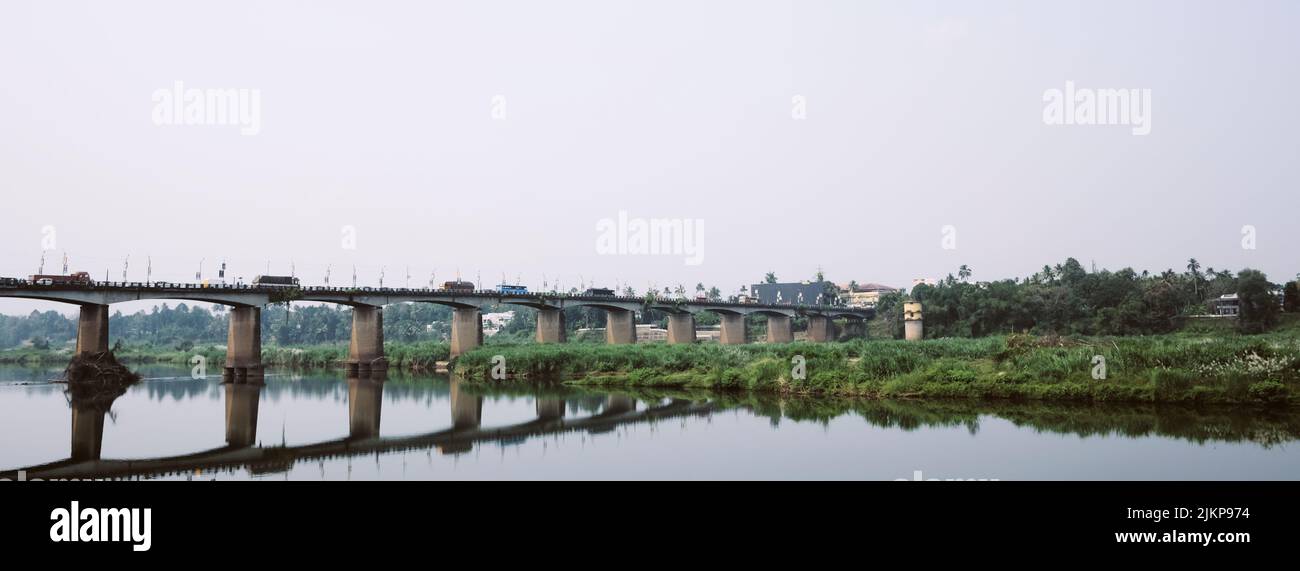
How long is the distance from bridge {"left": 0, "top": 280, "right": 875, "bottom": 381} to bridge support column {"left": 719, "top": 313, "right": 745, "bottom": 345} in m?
0.12

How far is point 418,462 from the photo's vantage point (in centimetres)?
2394

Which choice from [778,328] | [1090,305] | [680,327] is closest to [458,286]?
[680,327]

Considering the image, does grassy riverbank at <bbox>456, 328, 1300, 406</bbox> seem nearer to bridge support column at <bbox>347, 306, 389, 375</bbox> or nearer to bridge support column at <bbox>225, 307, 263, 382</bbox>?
bridge support column at <bbox>347, 306, 389, 375</bbox>

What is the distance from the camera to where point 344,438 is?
3095cm

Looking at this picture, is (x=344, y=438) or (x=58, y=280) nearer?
(x=344, y=438)

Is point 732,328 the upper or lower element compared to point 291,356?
upper

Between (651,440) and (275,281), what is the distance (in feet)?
161

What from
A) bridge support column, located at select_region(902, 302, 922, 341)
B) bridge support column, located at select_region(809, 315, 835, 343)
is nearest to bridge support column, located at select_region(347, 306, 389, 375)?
bridge support column, located at select_region(902, 302, 922, 341)

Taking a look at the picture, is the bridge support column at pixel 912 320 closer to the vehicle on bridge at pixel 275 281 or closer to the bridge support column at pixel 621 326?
the bridge support column at pixel 621 326

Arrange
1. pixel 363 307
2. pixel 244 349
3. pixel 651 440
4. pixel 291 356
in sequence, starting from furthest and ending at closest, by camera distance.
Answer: pixel 291 356 < pixel 363 307 < pixel 244 349 < pixel 651 440

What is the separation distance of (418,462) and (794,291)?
131 m

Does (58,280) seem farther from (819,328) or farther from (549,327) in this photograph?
(819,328)

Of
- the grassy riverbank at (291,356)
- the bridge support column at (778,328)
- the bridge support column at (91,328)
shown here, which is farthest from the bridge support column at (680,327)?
the bridge support column at (91,328)
